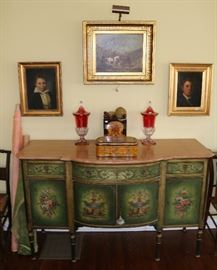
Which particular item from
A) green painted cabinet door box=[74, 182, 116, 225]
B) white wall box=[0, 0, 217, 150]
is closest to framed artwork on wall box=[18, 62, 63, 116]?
white wall box=[0, 0, 217, 150]

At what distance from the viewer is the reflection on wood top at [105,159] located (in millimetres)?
2178

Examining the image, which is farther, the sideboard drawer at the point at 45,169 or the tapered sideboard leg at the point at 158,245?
the tapered sideboard leg at the point at 158,245

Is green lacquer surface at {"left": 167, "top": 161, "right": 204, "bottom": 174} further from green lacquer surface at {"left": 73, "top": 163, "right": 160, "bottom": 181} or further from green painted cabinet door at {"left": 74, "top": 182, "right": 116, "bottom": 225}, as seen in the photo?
green painted cabinet door at {"left": 74, "top": 182, "right": 116, "bottom": 225}

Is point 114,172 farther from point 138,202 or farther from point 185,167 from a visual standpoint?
point 185,167

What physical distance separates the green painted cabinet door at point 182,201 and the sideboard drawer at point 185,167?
6 centimetres

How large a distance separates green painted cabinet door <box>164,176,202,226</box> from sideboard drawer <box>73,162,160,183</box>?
236 mm

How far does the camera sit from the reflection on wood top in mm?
2178

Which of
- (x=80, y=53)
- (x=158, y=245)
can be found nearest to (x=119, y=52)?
(x=80, y=53)

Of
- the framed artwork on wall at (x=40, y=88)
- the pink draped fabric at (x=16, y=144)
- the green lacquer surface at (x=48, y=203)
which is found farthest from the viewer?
the framed artwork on wall at (x=40, y=88)

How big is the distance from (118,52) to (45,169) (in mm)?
1196

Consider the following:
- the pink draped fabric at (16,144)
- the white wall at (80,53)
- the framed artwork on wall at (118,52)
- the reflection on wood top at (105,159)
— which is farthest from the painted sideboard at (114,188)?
the framed artwork on wall at (118,52)

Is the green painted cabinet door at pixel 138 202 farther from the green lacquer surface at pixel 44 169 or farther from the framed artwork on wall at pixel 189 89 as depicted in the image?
the framed artwork on wall at pixel 189 89

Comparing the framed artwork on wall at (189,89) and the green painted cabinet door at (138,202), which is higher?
the framed artwork on wall at (189,89)

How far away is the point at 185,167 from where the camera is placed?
2.28m
